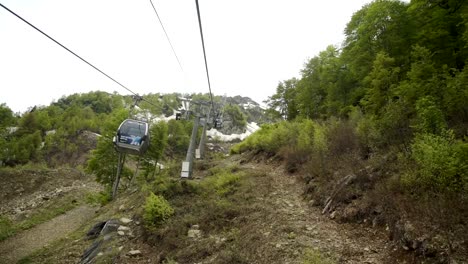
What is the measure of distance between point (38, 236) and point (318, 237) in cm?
1818

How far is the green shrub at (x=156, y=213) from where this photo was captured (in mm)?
9532

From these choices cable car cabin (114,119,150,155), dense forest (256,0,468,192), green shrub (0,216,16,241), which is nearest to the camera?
dense forest (256,0,468,192)

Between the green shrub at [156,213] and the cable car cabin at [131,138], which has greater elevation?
the cable car cabin at [131,138]

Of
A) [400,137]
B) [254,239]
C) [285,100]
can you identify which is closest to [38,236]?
[254,239]

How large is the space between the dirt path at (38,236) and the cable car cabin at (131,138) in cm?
588

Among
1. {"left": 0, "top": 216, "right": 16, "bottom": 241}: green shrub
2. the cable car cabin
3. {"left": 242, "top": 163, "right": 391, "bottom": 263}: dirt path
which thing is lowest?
{"left": 0, "top": 216, "right": 16, "bottom": 241}: green shrub

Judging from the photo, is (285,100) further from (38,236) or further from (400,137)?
(38,236)

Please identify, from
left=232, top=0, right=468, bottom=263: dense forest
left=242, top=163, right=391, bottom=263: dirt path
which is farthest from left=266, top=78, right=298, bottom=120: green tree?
left=242, top=163, right=391, bottom=263: dirt path

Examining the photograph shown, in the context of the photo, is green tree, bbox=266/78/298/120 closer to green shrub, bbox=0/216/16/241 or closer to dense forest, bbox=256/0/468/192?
dense forest, bbox=256/0/468/192

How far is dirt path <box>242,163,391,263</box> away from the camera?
5766 mm

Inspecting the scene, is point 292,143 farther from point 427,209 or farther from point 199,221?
point 427,209

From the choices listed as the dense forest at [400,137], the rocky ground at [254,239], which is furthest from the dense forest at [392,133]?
the rocky ground at [254,239]

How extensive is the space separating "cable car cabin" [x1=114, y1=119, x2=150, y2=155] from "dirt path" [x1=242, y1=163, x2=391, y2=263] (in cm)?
833

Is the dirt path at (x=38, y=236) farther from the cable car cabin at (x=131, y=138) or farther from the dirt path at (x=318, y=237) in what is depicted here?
the dirt path at (x=318, y=237)
